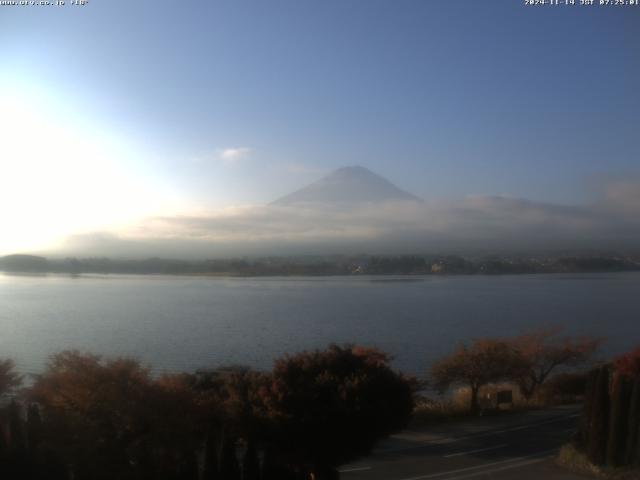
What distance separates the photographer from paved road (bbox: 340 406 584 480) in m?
12.1

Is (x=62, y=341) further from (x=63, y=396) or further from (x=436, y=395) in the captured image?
(x=63, y=396)

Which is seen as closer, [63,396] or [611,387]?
[63,396]

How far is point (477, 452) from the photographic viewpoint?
46.9 feet

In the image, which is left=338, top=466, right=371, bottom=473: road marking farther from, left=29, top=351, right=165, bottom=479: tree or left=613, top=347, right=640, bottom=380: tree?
left=613, top=347, right=640, bottom=380: tree

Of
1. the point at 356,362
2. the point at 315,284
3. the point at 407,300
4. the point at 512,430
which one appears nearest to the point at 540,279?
the point at 315,284

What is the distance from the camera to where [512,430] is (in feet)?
56.2

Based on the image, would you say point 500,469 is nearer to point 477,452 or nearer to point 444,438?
point 477,452

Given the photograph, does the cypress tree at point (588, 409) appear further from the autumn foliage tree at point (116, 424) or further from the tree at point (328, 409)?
the autumn foliage tree at point (116, 424)

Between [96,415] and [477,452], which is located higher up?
[96,415]

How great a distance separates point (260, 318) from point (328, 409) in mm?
30914

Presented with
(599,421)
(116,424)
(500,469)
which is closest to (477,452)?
(500,469)

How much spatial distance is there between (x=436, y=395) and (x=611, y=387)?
12.9 metres

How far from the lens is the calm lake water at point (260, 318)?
27.9 metres

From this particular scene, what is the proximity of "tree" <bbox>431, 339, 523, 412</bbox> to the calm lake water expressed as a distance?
4657 mm
